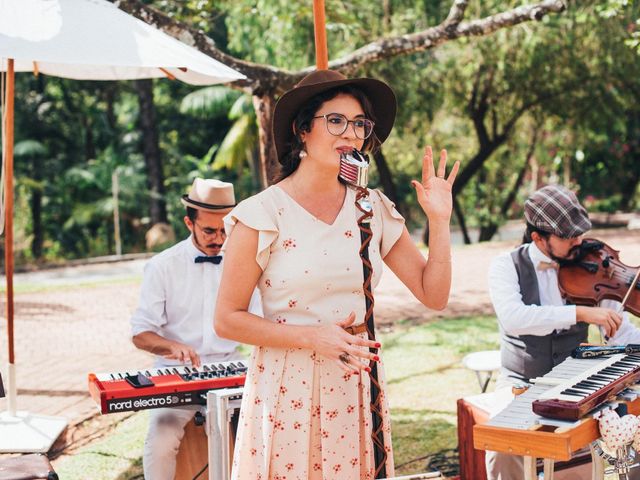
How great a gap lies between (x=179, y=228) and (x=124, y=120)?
6596 millimetres

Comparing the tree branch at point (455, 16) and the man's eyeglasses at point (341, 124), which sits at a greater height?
the tree branch at point (455, 16)

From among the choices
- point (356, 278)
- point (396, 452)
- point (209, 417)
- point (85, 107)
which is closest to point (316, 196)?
point (356, 278)

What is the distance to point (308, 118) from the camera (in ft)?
8.88

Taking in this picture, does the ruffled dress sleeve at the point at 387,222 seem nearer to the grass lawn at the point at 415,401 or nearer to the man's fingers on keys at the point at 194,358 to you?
the man's fingers on keys at the point at 194,358

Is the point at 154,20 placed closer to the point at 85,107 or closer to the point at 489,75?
the point at 489,75

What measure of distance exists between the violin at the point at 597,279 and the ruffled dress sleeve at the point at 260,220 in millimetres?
2019

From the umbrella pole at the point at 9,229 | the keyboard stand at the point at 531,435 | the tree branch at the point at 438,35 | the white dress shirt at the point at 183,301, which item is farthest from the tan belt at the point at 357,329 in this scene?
the tree branch at the point at 438,35

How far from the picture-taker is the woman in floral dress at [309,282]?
8.62ft

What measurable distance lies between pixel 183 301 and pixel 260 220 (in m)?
2.01

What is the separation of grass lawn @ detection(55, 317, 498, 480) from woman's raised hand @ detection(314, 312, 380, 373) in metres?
2.99

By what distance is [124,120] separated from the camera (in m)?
28.1

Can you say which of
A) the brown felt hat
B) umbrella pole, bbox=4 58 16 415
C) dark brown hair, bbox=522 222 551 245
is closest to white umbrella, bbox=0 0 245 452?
umbrella pole, bbox=4 58 16 415

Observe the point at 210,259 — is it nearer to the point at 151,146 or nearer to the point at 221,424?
the point at 221,424

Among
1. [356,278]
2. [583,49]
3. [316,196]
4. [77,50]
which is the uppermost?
[583,49]
